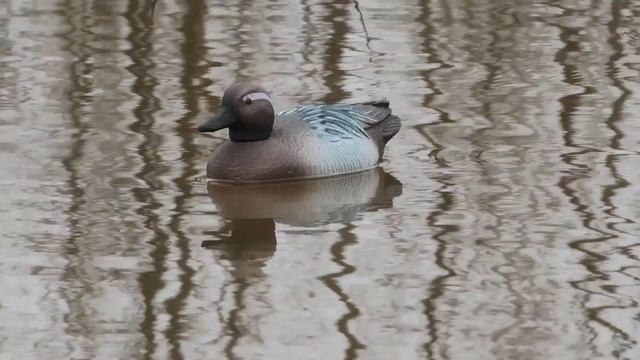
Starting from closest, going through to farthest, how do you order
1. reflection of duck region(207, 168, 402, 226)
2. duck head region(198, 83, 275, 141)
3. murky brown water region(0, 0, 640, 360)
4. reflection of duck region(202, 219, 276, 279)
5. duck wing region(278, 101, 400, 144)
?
murky brown water region(0, 0, 640, 360) < reflection of duck region(202, 219, 276, 279) < reflection of duck region(207, 168, 402, 226) < duck head region(198, 83, 275, 141) < duck wing region(278, 101, 400, 144)

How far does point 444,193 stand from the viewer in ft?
33.9

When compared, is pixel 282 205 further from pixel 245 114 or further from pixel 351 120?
pixel 351 120

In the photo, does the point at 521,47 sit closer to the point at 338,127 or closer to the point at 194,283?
the point at 338,127

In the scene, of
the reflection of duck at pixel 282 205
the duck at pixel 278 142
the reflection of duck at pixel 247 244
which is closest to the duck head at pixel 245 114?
the duck at pixel 278 142

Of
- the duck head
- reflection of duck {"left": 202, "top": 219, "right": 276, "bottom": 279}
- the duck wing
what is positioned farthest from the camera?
the duck wing

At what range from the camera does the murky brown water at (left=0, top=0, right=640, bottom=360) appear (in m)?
8.08

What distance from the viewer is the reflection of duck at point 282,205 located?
9.53 m

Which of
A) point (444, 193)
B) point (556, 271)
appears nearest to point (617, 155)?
point (444, 193)

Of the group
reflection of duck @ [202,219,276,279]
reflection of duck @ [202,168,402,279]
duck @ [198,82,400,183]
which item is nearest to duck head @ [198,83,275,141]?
duck @ [198,82,400,183]

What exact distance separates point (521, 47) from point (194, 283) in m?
5.81

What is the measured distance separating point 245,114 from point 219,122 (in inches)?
6.3

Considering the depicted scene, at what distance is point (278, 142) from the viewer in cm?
1080

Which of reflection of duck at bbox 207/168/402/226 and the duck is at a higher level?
the duck

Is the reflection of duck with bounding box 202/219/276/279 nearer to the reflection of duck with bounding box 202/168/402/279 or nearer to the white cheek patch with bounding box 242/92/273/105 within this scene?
the reflection of duck with bounding box 202/168/402/279
